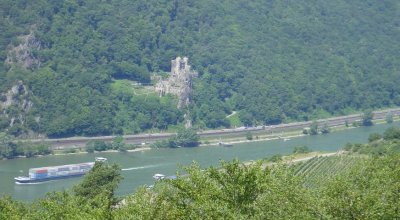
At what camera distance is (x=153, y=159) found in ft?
181

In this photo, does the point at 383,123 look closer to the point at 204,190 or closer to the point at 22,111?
the point at 22,111

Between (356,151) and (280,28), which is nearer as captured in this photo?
(356,151)

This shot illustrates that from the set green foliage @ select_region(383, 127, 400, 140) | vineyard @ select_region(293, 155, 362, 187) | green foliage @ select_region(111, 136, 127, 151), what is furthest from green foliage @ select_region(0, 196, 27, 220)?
green foliage @ select_region(111, 136, 127, 151)

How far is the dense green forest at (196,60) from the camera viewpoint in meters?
67.0

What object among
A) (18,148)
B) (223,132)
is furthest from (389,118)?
(18,148)

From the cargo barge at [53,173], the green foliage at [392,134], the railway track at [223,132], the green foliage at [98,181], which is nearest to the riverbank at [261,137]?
the railway track at [223,132]

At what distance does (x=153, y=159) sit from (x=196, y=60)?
1128 inches

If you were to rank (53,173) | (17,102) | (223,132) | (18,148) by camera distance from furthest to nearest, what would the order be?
(223,132), (17,102), (18,148), (53,173)

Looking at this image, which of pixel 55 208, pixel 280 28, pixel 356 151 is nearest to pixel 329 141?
pixel 356 151

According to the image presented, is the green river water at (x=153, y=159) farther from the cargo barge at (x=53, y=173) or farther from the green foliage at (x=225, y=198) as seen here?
the green foliage at (x=225, y=198)

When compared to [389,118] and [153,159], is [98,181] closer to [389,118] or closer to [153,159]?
[153,159]

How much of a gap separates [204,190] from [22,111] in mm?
49701

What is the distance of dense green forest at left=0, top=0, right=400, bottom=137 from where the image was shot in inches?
2638

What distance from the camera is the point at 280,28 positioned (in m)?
92.1
